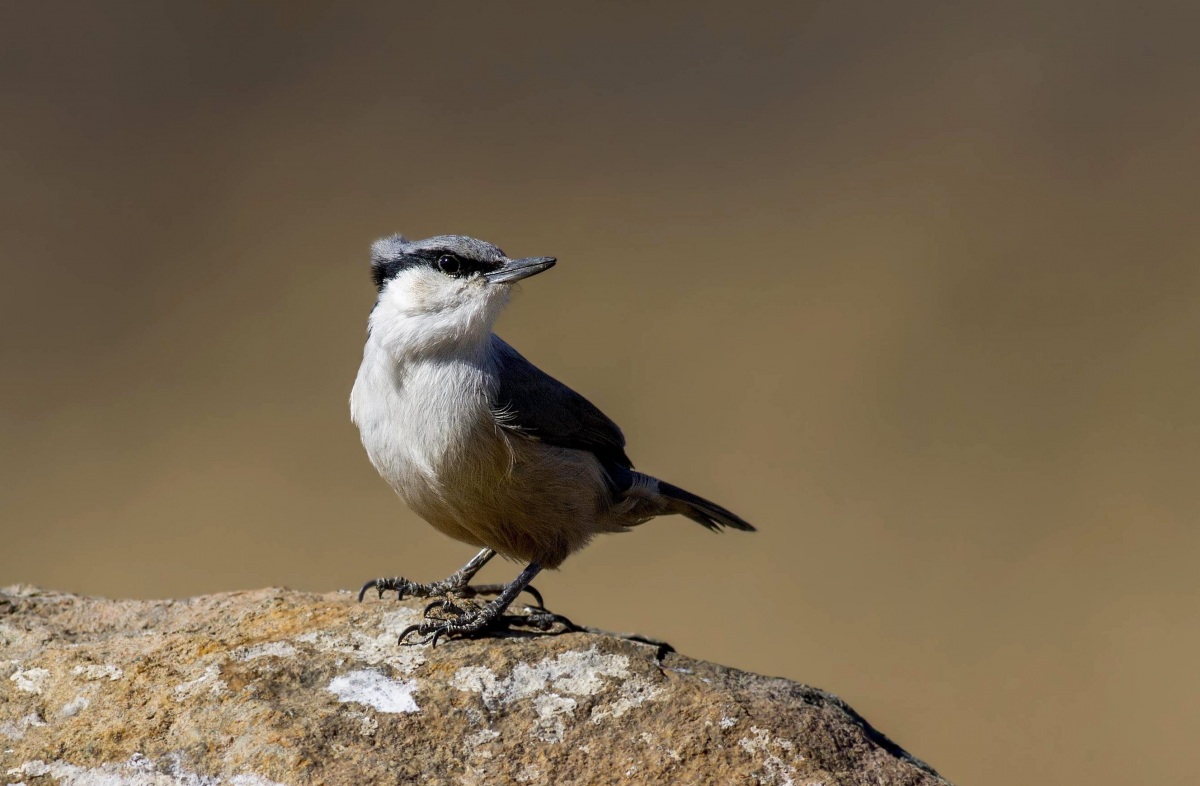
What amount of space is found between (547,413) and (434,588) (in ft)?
2.99

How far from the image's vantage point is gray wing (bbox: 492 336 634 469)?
457 centimetres

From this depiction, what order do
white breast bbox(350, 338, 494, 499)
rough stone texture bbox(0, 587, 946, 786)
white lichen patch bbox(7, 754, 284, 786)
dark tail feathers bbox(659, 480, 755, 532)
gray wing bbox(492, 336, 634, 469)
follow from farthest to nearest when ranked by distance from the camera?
1. dark tail feathers bbox(659, 480, 755, 532)
2. gray wing bbox(492, 336, 634, 469)
3. white breast bbox(350, 338, 494, 499)
4. rough stone texture bbox(0, 587, 946, 786)
5. white lichen patch bbox(7, 754, 284, 786)

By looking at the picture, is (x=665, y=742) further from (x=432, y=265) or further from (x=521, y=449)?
(x=432, y=265)

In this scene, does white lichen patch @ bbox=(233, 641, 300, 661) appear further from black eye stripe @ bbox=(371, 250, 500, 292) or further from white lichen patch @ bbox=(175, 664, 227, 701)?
black eye stripe @ bbox=(371, 250, 500, 292)

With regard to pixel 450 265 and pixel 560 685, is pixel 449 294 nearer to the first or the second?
pixel 450 265

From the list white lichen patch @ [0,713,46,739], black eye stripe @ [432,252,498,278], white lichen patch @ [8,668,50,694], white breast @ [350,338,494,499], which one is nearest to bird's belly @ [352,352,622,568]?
white breast @ [350,338,494,499]

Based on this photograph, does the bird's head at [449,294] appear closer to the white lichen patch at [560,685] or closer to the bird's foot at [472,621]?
the bird's foot at [472,621]

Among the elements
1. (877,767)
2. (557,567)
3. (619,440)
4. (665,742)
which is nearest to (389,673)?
(665,742)

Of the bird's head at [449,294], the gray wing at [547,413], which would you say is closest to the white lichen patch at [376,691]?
the gray wing at [547,413]

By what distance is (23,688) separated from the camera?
3443 millimetres

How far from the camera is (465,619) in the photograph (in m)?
3.96

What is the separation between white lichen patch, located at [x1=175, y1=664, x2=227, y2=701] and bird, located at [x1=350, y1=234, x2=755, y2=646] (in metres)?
0.85

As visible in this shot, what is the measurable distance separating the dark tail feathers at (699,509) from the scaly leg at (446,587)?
877 millimetres

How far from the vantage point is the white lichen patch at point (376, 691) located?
343 cm
